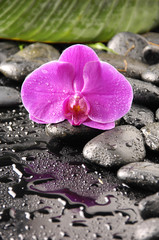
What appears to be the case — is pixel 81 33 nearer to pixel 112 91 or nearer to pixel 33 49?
pixel 33 49

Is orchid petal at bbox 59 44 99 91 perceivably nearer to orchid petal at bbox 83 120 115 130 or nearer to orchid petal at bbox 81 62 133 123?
orchid petal at bbox 81 62 133 123

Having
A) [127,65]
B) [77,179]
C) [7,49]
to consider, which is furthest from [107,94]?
[7,49]

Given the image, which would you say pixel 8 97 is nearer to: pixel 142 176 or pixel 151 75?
pixel 151 75

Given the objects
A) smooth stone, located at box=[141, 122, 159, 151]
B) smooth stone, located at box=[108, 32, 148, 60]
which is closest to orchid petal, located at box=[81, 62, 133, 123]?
smooth stone, located at box=[141, 122, 159, 151]

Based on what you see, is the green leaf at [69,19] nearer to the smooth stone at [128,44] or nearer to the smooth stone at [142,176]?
the smooth stone at [128,44]

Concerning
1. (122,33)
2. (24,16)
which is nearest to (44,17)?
(24,16)

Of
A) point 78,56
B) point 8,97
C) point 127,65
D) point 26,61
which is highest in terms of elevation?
point 78,56

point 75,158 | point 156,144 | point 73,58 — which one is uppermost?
point 73,58
